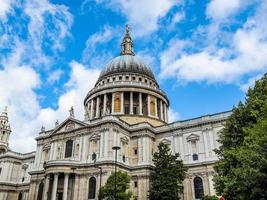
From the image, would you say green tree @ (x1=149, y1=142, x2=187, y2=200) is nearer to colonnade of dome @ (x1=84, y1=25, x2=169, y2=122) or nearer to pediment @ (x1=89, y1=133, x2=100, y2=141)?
pediment @ (x1=89, y1=133, x2=100, y2=141)

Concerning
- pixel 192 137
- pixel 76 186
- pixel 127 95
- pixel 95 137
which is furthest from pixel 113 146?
pixel 127 95

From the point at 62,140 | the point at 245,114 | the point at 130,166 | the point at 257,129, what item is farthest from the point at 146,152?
the point at 257,129

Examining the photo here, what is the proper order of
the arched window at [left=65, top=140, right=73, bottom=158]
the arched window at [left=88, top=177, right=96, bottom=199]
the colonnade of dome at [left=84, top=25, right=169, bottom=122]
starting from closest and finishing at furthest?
the arched window at [left=88, top=177, right=96, bottom=199]
the arched window at [left=65, top=140, right=73, bottom=158]
the colonnade of dome at [left=84, top=25, right=169, bottom=122]

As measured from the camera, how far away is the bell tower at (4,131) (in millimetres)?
72588

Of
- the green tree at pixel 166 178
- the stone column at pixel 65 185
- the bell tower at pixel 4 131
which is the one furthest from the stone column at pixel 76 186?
the bell tower at pixel 4 131

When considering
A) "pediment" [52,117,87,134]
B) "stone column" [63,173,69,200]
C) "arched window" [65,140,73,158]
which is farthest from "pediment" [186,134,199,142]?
"stone column" [63,173,69,200]

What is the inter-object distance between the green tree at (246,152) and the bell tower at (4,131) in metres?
62.9

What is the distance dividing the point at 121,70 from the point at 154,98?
34.7 ft

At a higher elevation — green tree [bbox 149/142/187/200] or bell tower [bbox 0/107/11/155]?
bell tower [bbox 0/107/11/155]

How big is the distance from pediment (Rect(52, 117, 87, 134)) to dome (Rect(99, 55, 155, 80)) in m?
20.5

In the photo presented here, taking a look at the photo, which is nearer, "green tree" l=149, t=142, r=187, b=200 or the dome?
"green tree" l=149, t=142, r=187, b=200

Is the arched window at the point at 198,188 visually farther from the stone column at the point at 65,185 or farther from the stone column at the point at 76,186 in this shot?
the stone column at the point at 65,185

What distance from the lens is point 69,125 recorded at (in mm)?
48344

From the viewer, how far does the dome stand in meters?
65.6
